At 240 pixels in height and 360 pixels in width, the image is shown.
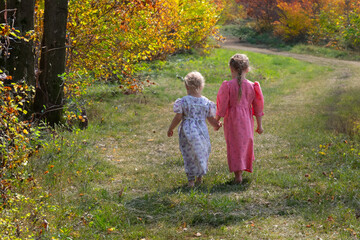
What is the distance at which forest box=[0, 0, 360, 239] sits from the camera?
15.0 feet

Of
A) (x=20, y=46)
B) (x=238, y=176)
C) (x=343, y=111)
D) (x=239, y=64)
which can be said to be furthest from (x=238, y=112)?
(x=343, y=111)

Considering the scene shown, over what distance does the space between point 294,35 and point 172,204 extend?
30.6 meters

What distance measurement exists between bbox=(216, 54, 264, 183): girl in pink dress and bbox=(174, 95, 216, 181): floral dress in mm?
380

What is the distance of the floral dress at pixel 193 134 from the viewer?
6.05 meters

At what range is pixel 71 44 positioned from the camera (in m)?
8.59

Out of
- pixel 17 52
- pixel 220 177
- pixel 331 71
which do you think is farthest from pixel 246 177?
pixel 331 71

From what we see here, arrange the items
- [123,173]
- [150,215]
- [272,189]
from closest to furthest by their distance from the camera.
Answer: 1. [150,215]
2. [272,189]
3. [123,173]

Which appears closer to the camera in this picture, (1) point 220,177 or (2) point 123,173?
(1) point 220,177

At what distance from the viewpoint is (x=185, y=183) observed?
6.29 meters

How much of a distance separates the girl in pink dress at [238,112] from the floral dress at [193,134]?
0.38 m

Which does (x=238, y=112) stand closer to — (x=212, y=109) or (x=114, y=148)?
(x=212, y=109)

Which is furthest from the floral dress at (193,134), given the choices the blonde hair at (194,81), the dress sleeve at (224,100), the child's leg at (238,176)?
the child's leg at (238,176)

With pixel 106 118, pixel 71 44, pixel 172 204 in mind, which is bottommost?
pixel 106 118

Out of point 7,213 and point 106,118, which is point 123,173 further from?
point 106,118
